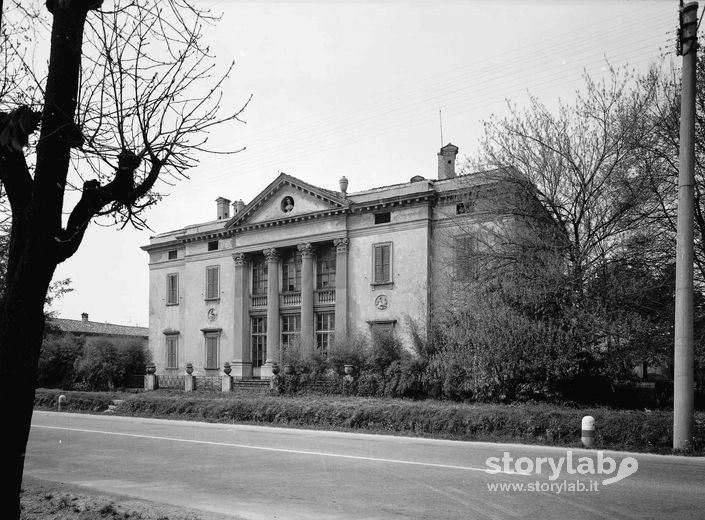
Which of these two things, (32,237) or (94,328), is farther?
(94,328)

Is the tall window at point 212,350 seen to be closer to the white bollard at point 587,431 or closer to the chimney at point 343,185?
the chimney at point 343,185

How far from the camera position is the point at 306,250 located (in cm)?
3700

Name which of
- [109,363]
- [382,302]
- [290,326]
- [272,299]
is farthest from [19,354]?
[109,363]

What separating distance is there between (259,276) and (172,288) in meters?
8.59

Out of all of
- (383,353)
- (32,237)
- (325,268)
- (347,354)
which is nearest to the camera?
(32,237)

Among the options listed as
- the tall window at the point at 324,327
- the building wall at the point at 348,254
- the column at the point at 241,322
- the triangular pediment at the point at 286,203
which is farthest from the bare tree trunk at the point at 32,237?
the column at the point at 241,322

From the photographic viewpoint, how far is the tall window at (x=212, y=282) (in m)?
42.3

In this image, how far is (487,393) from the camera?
69.1ft

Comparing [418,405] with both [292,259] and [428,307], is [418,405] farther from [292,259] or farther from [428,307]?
[292,259]

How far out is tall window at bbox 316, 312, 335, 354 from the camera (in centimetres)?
3622

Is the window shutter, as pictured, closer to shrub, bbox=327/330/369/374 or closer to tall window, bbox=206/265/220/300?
tall window, bbox=206/265/220/300

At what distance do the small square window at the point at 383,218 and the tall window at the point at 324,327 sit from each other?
6090 millimetres

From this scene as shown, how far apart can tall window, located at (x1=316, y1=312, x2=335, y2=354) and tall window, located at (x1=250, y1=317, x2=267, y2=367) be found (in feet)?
14.1

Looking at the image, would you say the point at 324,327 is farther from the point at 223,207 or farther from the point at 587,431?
the point at 587,431
